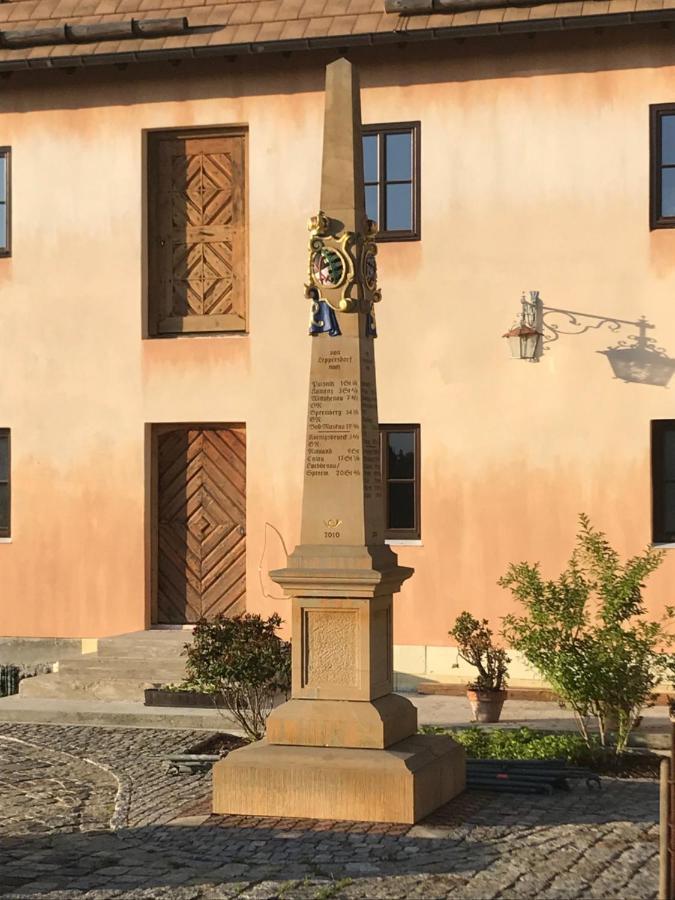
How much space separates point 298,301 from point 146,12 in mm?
3900

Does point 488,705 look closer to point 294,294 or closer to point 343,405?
point 343,405

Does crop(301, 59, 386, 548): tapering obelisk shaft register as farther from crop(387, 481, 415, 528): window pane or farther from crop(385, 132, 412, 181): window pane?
crop(385, 132, 412, 181): window pane

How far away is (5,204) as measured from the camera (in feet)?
58.1

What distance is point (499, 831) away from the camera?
916cm

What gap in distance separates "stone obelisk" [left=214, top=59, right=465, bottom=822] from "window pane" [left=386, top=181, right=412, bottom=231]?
600cm

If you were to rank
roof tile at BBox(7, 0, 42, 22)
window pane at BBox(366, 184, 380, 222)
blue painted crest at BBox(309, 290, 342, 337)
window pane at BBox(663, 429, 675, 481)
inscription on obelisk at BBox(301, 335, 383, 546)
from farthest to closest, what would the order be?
roof tile at BBox(7, 0, 42, 22)
window pane at BBox(366, 184, 380, 222)
window pane at BBox(663, 429, 675, 481)
blue painted crest at BBox(309, 290, 342, 337)
inscription on obelisk at BBox(301, 335, 383, 546)

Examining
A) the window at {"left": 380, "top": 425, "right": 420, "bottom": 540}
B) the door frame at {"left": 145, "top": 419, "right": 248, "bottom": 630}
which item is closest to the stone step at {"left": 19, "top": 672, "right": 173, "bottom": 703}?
the door frame at {"left": 145, "top": 419, "right": 248, "bottom": 630}

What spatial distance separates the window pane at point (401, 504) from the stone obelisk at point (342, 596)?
588 centimetres

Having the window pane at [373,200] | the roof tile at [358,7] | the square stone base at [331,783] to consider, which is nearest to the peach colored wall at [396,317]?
the window pane at [373,200]

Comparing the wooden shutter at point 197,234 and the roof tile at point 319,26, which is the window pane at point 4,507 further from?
the roof tile at point 319,26

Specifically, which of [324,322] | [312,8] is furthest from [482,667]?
[312,8]

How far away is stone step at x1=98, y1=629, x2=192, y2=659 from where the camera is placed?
15914mm

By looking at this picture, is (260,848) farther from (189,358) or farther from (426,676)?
(189,358)

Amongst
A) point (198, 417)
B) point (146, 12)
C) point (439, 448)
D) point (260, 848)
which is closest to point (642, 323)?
point (439, 448)
